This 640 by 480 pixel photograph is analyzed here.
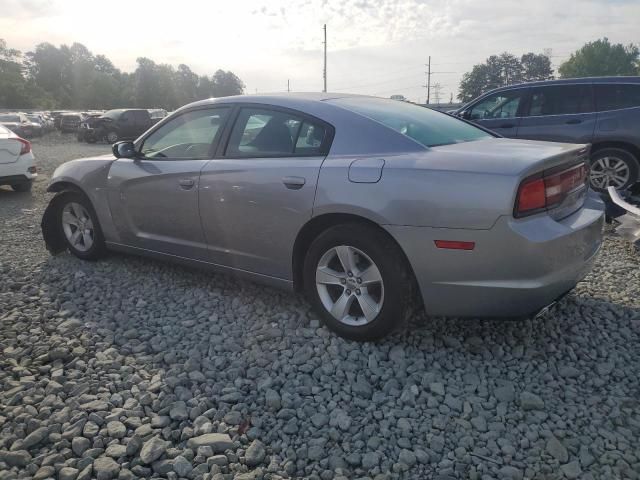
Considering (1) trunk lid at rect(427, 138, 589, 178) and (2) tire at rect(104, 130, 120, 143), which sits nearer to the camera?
(1) trunk lid at rect(427, 138, 589, 178)

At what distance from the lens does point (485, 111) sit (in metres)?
7.99

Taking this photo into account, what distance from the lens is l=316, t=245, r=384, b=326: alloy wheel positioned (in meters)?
3.01

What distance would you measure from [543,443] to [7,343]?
313cm

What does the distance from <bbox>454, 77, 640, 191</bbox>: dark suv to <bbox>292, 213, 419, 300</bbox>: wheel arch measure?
5.26m

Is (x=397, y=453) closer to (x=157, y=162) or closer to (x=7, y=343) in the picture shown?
(x=7, y=343)

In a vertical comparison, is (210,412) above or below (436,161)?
below

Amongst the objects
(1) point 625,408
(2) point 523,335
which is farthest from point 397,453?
(2) point 523,335

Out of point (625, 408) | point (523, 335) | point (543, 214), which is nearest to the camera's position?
point (625, 408)

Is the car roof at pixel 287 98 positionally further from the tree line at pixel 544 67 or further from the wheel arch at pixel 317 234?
the tree line at pixel 544 67

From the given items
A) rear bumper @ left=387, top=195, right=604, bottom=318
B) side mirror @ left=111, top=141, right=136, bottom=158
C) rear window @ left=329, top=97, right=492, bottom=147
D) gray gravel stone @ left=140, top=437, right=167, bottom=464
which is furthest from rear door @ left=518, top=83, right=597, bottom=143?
gray gravel stone @ left=140, top=437, right=167, bottom=464

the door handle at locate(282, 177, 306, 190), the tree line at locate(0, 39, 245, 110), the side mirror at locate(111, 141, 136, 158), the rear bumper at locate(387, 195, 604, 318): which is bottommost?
the rear bumper at locate(387, 195, 604, 318)

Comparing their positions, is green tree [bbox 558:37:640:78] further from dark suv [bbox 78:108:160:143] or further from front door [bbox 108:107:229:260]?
front door [bbox 108:107:229:260]

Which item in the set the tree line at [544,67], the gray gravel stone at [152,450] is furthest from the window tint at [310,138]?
the tree line at [544,67]

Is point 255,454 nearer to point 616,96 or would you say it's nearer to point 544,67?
point 616,96
